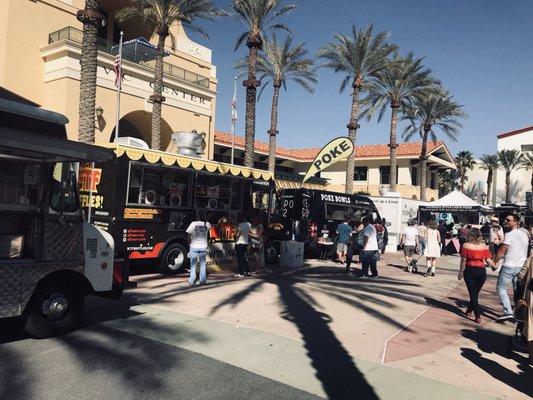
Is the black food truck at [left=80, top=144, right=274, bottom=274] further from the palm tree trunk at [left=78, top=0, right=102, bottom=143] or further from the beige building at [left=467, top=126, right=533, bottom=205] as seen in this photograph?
the beige building at [left=467, top=126, right=533, bottom=205]

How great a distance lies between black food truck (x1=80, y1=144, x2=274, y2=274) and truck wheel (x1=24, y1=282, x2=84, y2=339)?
3876 millimetres

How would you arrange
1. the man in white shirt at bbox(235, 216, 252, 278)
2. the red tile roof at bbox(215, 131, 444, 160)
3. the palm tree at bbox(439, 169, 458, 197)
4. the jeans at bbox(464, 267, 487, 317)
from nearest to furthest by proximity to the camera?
the jeans at bbox(464, 267, 487, 317) → the man in white shirt at bbox(235, 216, 252, 278) → the red tile roof at bbox(215, 131, 444, 160) → the palm tree at bbox(439, 169, 458, 197)

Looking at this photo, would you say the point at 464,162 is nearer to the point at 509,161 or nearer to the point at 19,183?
the point at 509,161

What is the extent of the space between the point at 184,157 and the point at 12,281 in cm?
642

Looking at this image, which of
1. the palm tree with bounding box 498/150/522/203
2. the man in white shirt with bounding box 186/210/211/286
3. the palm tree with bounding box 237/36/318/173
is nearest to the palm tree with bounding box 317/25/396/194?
the palm tree with bounding box 237/36/318/173

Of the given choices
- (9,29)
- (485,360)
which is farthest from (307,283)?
(9,29)

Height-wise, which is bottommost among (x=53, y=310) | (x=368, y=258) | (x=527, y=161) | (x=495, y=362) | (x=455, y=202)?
(x=495, y=362)

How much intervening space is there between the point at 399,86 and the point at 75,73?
21452mm

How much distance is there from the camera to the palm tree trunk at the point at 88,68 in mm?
13705

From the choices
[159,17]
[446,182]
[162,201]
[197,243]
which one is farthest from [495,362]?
[446,182]

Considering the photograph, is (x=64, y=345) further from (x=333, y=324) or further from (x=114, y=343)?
(x=333, y=324)

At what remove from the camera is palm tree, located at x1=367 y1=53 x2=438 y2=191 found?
3145 cm

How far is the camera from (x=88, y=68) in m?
14.4

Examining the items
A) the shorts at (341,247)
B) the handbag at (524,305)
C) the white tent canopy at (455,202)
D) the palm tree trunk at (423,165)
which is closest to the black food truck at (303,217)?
the shorts at (341,247)
